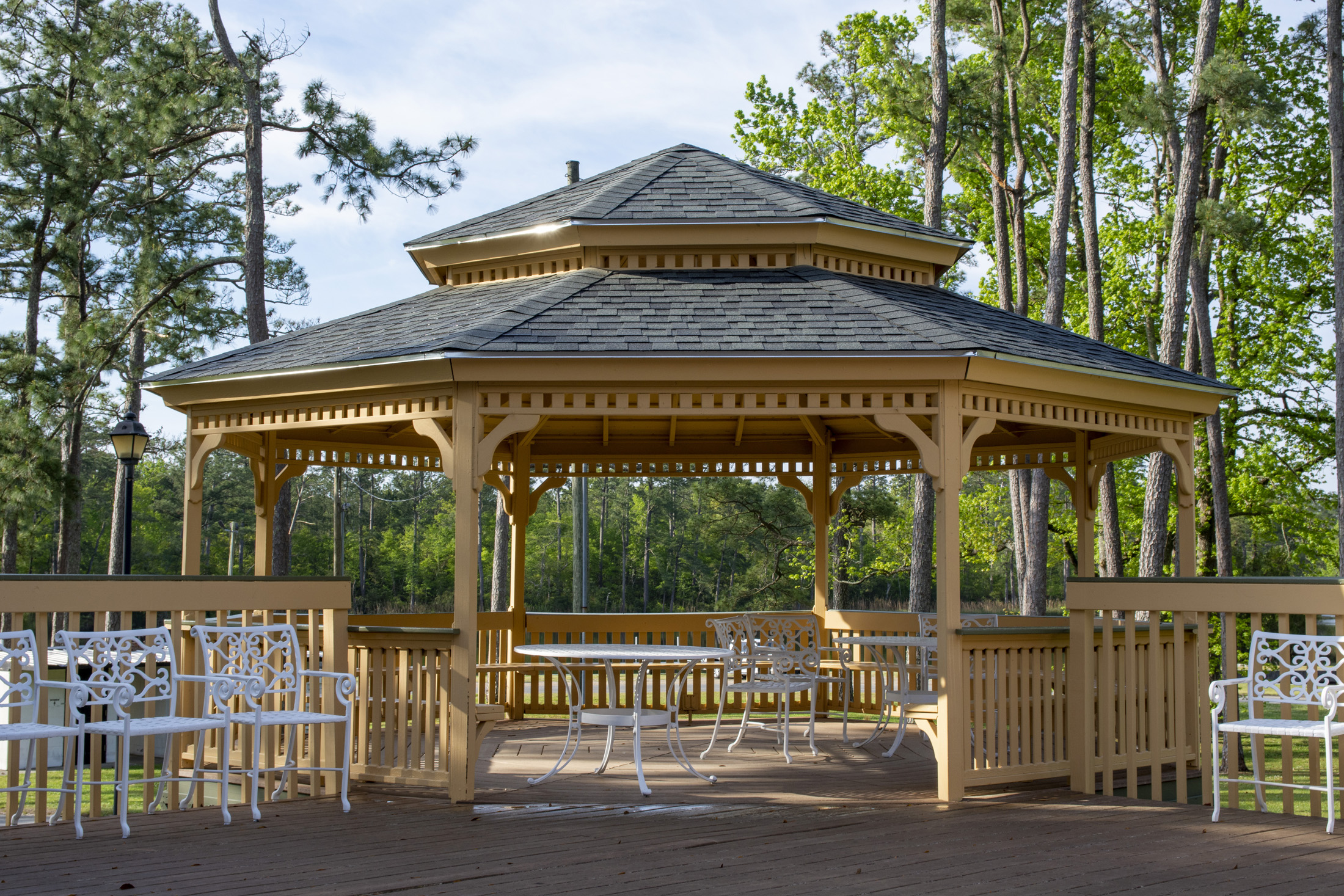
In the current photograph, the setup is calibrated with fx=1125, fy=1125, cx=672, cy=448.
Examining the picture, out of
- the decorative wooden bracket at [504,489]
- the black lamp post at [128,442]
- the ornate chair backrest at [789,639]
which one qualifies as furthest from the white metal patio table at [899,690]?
the black lamp post at [128,442]

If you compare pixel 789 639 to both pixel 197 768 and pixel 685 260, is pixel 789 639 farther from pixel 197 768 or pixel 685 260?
pixel 197 768

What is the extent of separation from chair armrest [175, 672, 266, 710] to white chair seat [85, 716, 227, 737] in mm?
121

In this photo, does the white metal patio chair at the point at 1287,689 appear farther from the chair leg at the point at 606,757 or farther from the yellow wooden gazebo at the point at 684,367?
the chair leg at the point at 606,757

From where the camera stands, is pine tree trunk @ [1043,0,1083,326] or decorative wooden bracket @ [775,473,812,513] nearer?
decorative wooden bracket @ [775,473,812,513]

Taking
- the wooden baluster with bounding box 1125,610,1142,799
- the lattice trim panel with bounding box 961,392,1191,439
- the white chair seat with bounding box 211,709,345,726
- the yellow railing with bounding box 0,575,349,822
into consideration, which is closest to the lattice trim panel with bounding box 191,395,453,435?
the yellow railing with bounding box 0,575,349,822

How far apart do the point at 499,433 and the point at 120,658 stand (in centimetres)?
234

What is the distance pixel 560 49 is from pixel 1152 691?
Answer: 1343 centimetres

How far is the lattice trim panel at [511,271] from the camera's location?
8.99 m

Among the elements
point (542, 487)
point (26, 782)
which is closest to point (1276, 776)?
point (542, 487)

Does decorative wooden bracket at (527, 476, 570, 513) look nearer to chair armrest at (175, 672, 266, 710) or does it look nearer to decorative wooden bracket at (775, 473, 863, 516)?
decorative wooden bracket at (775, 473, 863, 516)

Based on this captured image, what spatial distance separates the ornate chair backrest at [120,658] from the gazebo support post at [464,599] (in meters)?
1.54

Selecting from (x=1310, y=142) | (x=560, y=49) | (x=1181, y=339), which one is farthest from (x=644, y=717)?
(x=1310, y=142)

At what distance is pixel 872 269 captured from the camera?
30.5 feet

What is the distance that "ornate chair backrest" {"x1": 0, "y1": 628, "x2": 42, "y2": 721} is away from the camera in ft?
17.8
